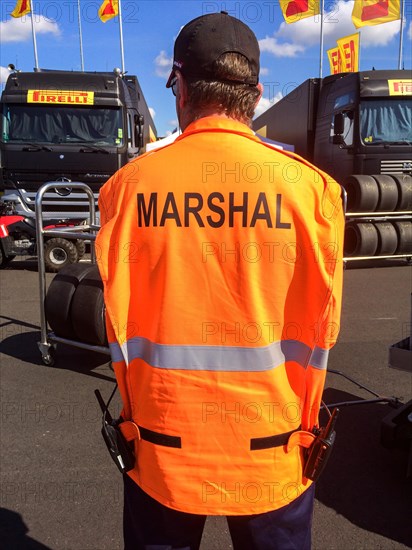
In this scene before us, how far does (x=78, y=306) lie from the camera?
4.46 meters

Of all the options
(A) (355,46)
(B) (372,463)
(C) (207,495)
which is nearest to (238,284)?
(C) (207,495)

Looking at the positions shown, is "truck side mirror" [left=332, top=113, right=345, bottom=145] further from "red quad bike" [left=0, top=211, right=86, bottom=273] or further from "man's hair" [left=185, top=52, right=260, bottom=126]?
"man's hair" [left=185, top=52, right=260, bottom=126]

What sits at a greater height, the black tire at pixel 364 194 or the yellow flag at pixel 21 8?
the yellow flag at pixel 21 8

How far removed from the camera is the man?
46.4 inches

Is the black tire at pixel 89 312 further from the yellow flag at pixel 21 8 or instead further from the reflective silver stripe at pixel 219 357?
the yellow flag at pixel 21 8

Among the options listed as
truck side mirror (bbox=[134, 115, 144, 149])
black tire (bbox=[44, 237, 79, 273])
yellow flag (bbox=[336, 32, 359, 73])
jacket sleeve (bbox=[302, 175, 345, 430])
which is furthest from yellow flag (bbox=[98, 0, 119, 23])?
jacket sleeve (bbox=[302, 175, 345, 430])

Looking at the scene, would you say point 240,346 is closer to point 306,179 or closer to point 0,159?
point 306,179

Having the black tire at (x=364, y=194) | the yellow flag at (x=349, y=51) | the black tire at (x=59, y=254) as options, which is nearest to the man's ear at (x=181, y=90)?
the black tire at (x=364, y=194)

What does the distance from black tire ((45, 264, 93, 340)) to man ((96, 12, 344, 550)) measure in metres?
3.46

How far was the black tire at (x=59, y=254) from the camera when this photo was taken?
959 cm

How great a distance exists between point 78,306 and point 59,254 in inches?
220

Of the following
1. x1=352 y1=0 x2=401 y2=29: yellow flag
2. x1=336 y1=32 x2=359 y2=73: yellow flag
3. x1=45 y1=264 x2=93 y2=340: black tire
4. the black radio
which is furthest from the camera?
x1=336 y1=32 x2=359 y2=73: yellow flag

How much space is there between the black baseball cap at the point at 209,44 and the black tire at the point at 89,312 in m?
3.28

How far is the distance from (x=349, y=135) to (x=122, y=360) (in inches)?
404
